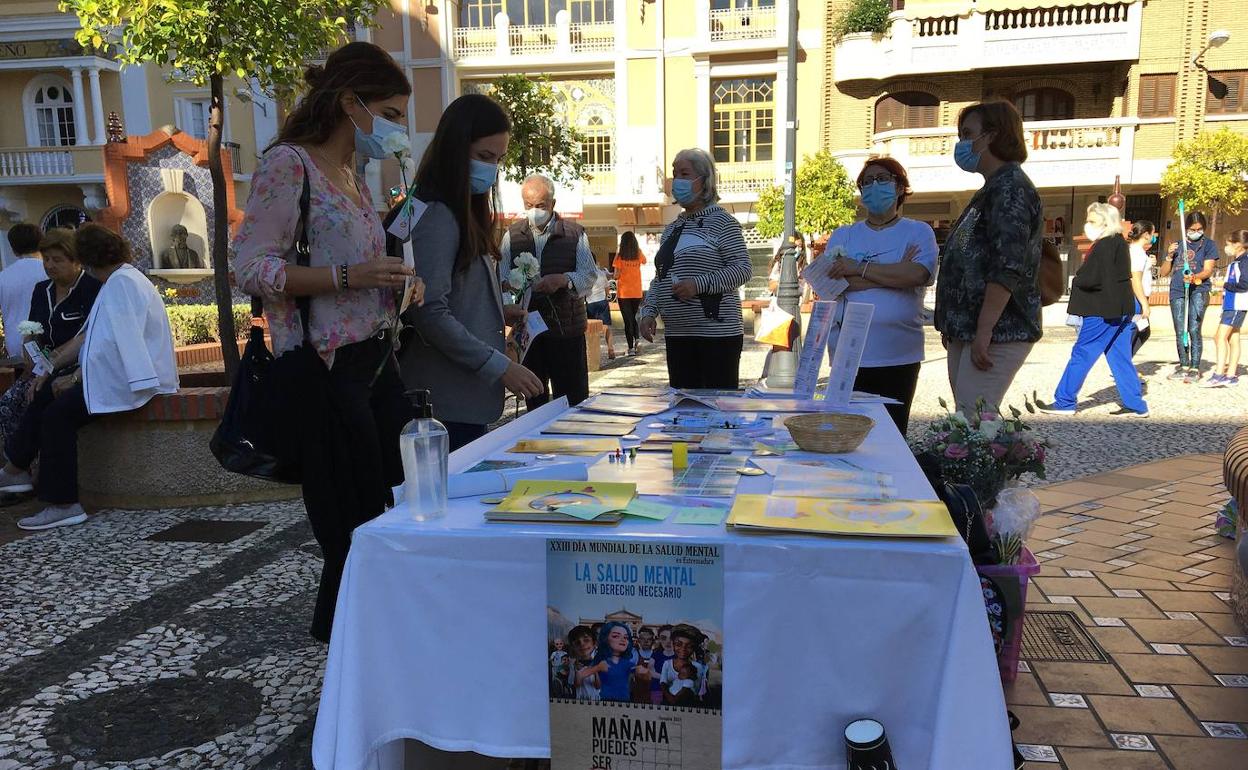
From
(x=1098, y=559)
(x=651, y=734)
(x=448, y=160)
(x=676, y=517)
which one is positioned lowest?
(x=1098, y=559)

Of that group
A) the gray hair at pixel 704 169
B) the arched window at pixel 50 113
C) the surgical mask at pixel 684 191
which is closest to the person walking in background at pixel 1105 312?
the gray hair at pixel 704 169

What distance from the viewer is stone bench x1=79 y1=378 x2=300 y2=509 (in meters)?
4.64

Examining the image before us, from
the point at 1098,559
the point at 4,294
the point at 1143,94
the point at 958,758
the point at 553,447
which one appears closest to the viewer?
the point at 958,758

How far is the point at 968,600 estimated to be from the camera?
4.47ft

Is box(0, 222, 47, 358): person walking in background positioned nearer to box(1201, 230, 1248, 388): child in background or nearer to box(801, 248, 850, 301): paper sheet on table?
box(801, 248, 850, 301): paper sheet on table

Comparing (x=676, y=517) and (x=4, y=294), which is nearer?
(x=676, y=517)

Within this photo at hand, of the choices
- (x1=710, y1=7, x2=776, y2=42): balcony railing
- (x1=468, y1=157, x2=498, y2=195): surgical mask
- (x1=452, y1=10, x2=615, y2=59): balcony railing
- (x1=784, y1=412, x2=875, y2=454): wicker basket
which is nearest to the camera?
(x1=784, y1=412, x2=875, y2=454): wicker basket

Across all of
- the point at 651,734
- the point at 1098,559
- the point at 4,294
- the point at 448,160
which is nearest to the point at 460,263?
the point at 448,160

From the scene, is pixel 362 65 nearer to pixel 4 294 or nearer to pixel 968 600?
pixel 968 600

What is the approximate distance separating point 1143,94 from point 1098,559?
2573 centimetres

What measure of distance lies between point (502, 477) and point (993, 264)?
2166mm

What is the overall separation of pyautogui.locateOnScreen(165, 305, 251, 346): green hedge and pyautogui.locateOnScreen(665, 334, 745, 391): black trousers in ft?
24.0

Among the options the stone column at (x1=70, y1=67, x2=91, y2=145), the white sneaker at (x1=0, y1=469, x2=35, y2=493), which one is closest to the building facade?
the stone column at (x1=70, y1=67, x2=91, y2=145)

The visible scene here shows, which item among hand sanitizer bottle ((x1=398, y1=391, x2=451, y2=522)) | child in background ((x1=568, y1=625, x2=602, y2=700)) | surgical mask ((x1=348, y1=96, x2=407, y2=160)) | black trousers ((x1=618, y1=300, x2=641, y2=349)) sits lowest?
black trousers ((x1=618, y1=300, x2=641, y2=349))
